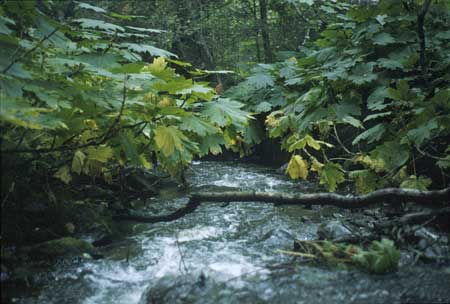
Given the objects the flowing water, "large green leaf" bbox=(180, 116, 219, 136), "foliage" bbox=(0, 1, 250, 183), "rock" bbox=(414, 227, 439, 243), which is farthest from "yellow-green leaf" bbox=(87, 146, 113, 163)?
"rock" bbox=(414, 227, 439, 243)

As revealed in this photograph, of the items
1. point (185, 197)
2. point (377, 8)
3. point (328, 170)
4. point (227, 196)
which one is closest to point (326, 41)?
point (377, 8)

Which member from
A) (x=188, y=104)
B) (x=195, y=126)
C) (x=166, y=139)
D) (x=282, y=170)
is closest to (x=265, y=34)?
(x=282, y=170)

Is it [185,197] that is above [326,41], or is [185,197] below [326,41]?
below

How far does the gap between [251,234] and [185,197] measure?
1.56m

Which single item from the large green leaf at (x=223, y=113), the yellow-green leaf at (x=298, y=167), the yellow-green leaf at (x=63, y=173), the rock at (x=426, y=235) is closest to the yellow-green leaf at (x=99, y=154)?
the yellow-green leaf at (x=63, y=173)

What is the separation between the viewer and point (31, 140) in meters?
2.62

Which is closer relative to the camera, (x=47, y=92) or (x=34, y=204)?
(x=47, y=92)

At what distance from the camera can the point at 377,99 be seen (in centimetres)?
416

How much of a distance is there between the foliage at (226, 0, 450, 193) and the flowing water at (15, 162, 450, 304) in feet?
2.40

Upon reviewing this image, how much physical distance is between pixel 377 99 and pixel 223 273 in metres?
2.54

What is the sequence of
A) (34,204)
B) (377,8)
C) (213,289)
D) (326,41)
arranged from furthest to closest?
(326,41) → (377,8) → (34,204) → (213,289)

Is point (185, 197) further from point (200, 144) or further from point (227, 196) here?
point (227, 196)

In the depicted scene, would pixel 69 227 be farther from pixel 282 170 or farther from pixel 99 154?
pixel 282 170

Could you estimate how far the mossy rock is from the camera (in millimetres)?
A: 2734
